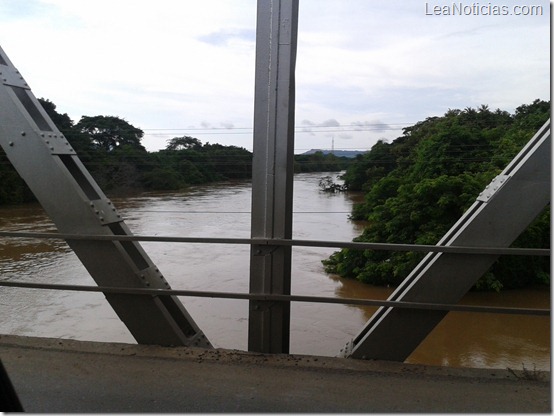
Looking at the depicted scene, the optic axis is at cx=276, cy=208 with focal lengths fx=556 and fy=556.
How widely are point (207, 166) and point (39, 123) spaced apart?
4.49m

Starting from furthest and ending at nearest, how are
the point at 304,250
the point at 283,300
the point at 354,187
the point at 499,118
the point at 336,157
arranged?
the point at 304,250, the point at 499,118, the point at 354,187, the point at 336,157, the point at 283,300

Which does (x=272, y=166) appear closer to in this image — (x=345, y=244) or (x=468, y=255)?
(x=345, y=244)

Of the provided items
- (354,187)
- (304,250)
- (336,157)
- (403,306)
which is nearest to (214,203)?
(336,157)

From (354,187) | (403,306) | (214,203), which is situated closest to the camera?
(403,306)

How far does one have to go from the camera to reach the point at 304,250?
16672mm

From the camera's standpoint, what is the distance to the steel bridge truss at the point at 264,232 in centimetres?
371

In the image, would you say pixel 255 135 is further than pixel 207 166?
No

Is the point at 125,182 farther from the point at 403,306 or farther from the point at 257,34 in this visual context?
the point at 403,306

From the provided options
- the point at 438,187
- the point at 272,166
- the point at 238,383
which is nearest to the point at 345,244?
the point at 272,166

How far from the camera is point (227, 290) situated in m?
12.1

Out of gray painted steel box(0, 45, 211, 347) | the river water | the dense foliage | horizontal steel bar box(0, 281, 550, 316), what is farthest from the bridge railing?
the dense foliage

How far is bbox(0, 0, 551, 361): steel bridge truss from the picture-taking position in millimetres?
3705

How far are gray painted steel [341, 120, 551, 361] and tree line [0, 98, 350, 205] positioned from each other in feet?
12.5

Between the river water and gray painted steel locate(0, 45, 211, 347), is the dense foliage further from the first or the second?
gray painted steel locate(0, 45, 211, 347)
